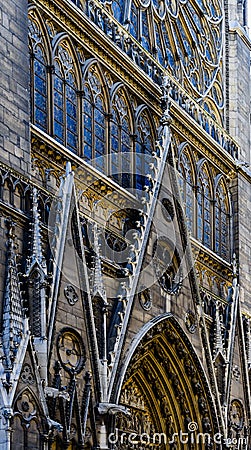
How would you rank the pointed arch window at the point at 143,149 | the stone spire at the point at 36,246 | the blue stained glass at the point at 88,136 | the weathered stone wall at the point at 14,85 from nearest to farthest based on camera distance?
the stone spire at the point at 36,246 < the weathered stone wall at the point at 14,85 < the blue stained glass at the point at 88,136 < the pointed arch window at the point at 143,149

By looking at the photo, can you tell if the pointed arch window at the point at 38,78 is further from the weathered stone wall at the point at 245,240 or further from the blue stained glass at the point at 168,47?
the weathered stone wall at the point at 245,240

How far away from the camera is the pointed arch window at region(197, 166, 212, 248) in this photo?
27891 mm

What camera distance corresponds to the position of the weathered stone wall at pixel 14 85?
2019cm

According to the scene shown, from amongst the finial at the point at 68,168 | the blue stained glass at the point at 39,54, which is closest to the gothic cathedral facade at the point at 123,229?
the blue stained glass at the point at 39,54

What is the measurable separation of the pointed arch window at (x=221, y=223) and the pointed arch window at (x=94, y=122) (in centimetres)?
548

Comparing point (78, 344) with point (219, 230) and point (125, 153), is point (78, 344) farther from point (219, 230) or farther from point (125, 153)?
point (219, 230)

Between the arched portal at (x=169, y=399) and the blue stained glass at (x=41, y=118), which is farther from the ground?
the blue stained glass at (x=41, y=118)

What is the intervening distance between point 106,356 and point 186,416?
3.89 meters

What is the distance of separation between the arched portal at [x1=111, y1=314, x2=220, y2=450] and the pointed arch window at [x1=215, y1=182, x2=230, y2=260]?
4.75 m

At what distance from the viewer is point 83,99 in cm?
2370

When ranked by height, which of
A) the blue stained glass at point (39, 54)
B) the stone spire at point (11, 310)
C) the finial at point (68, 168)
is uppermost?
the blue stained glass at point (39, 54)

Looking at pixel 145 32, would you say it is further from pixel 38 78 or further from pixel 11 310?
pixel 11 310

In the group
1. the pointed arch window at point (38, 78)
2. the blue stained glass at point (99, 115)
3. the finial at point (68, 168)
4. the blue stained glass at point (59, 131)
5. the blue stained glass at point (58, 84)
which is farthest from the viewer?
the blue stained glass at point (99, 115)

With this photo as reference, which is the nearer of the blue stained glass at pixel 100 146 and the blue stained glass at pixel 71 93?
the blue stained glass at pixel 71 93
